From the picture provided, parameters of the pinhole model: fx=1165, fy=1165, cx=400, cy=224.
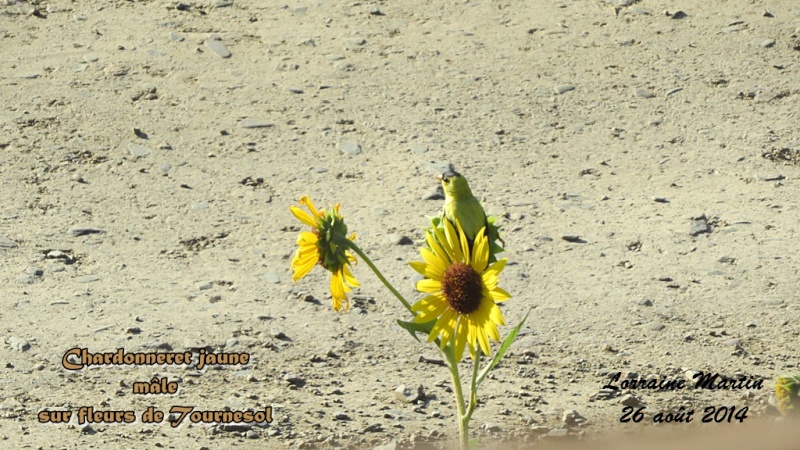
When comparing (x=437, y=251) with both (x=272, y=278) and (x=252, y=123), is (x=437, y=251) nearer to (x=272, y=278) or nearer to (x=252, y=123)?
(x=272, y=278)

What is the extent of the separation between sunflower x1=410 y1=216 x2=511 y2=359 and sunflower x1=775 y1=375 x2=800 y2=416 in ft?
3.80

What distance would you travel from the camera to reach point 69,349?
4.45 meters

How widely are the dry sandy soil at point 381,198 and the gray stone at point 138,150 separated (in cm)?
3

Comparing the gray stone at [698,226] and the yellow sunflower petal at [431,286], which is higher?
the gray stone at [698,226]

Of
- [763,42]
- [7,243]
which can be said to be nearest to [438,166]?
[7,243]

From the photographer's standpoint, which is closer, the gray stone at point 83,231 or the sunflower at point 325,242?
the sunflower at point 325,242

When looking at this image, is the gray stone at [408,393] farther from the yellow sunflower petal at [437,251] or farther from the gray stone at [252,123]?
the gray stone at [252,123]

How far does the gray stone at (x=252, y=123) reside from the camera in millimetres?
6172

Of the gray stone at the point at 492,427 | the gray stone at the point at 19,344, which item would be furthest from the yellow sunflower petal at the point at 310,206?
the gray stone at the point at 19,344

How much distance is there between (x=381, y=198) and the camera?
18.5 feet

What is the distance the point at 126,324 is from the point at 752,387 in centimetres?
243
